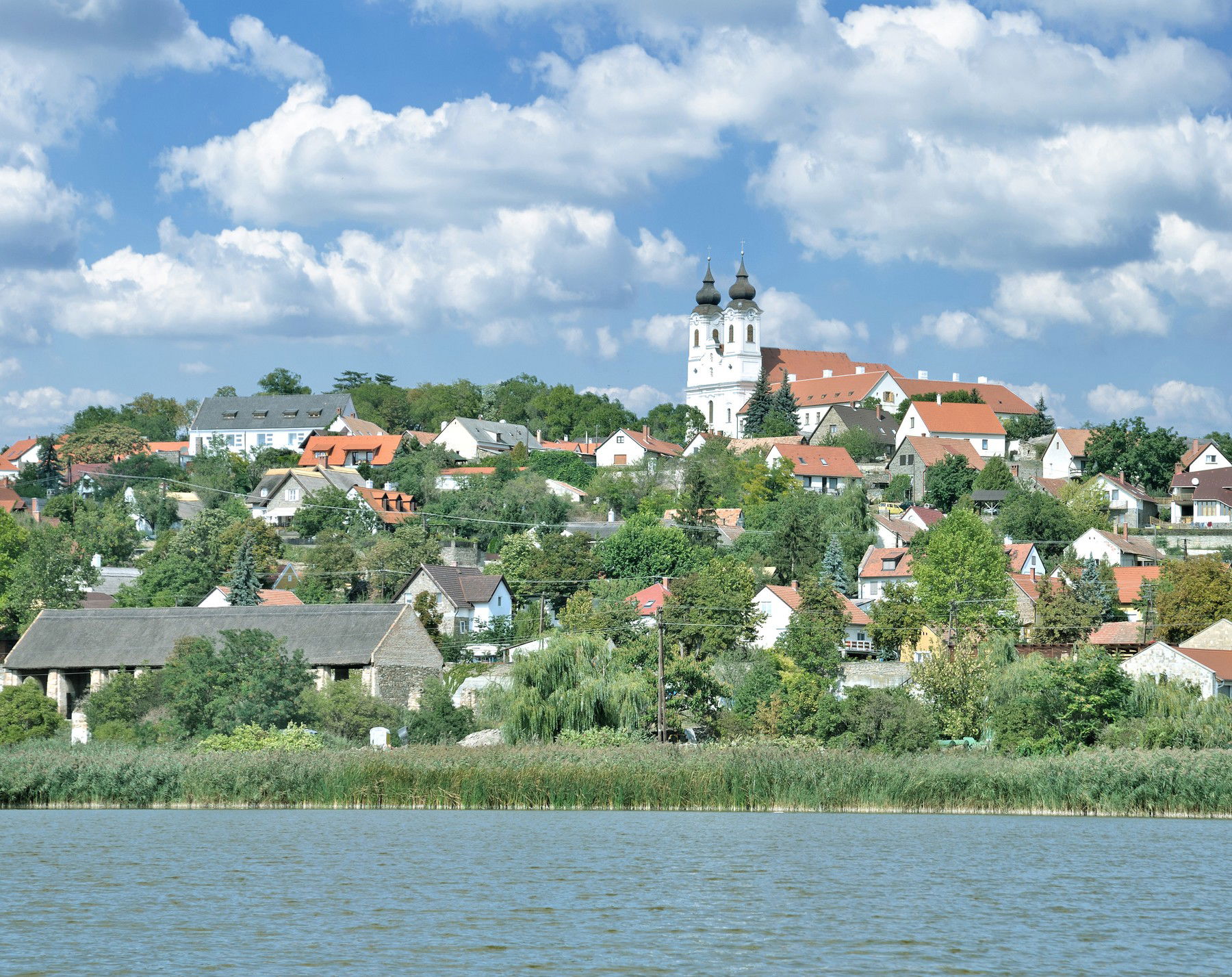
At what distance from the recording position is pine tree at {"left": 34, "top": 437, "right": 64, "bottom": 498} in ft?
359

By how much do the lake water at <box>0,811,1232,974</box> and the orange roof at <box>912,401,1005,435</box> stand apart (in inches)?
3343

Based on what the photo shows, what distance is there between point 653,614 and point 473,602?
9.84 meters

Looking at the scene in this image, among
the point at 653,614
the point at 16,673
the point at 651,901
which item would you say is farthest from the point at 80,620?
the point at 651,901

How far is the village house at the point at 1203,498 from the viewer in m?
89.2

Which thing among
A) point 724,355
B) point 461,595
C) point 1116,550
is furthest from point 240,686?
point 724,355

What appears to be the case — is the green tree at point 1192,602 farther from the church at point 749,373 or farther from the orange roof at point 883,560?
the church at point 749,373

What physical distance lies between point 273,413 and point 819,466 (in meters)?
50.6

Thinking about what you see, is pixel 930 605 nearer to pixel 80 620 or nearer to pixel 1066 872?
pixel 80 620

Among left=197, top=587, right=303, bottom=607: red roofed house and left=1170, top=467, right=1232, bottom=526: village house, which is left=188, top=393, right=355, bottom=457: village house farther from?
left=1170, top=467, right=1232, bottom=526: village house

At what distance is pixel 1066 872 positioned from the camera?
981 inches

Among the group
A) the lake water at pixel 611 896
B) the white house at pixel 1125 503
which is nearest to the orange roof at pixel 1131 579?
the white house at pixel 1125 503

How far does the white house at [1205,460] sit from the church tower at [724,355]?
47.6 meters

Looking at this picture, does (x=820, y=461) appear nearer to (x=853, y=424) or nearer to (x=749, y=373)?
(x=853, y=424)

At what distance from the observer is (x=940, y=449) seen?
353ft
